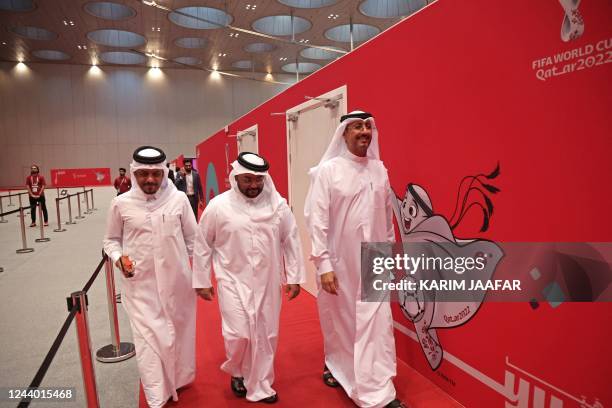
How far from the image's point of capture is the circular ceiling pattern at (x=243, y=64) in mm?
22753

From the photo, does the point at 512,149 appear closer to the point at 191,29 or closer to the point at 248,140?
the point at 248,140

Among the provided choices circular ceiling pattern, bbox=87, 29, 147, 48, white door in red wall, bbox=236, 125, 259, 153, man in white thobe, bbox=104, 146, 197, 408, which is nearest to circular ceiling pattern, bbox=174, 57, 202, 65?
circular ceiling pattern, bbox=87, 29, 147, 48

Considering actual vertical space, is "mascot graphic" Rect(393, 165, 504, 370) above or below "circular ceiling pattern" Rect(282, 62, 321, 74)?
below

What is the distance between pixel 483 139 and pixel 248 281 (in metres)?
1.73

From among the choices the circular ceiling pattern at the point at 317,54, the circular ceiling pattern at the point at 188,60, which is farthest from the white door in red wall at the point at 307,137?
the circular ceiling pattern at the point at 188,60

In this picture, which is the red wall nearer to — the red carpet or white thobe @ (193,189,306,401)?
the red carpet

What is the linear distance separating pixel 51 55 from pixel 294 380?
24.5 metres

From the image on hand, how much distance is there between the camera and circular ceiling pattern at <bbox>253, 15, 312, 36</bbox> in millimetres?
16219

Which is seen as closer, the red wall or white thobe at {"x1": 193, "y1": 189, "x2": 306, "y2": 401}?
the red wall

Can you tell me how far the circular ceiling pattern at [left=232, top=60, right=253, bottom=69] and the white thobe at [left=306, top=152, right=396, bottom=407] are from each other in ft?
70.2

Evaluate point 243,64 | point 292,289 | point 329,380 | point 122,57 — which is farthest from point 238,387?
point 122,57

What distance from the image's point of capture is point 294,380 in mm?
3125

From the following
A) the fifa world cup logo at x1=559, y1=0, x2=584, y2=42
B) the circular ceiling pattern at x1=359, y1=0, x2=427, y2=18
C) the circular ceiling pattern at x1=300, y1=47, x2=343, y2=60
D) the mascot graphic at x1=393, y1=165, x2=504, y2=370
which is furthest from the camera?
the circular ceiling pattern at x1=300, y1=47, x2=343, y2=60

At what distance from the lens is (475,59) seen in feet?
7.94
